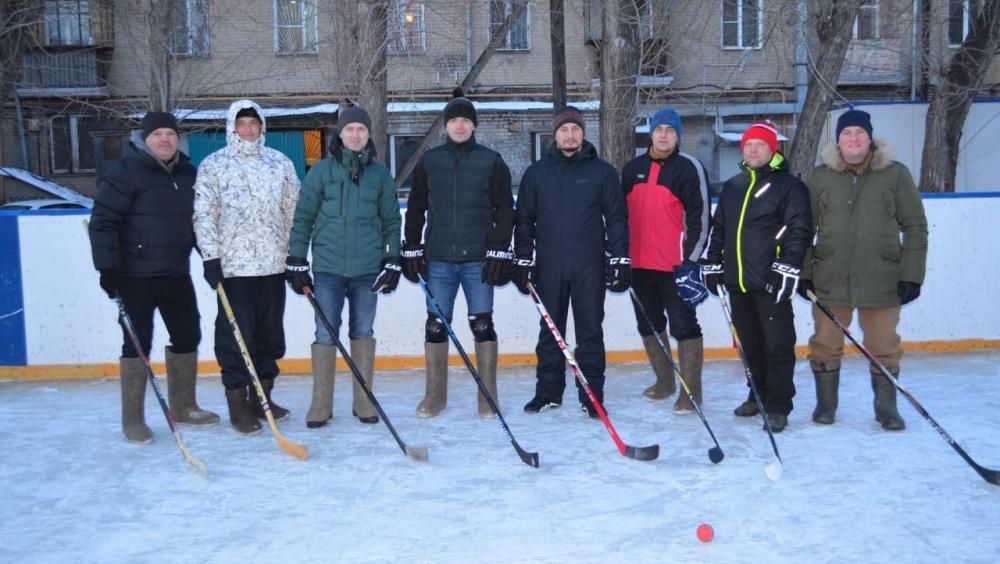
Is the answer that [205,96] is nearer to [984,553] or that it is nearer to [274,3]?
[274,3]

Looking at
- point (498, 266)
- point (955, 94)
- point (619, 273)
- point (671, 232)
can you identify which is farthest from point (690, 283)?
point (955, 94)

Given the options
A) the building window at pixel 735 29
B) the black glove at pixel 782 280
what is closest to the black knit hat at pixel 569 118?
the black glove at pixel 782 280

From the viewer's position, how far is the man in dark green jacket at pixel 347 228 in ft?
15.1

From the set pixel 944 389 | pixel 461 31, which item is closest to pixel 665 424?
pixel 944 389

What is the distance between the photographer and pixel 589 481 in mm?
3902

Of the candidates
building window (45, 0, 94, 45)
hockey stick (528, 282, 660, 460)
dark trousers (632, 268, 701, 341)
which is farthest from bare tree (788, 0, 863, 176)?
building window (45, 0, 94, 45)

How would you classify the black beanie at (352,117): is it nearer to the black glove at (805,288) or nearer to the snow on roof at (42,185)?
the black glove at (805,288)

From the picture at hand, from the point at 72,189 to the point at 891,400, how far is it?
15232 millimetres

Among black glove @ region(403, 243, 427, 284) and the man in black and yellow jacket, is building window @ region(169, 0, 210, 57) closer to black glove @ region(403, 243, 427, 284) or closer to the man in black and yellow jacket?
black glove @ region(403, 243, 427, 284)

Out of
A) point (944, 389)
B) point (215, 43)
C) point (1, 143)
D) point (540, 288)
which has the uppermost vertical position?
point (215, 43)

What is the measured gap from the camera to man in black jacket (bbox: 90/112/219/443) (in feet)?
14.3

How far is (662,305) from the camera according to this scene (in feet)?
16.8

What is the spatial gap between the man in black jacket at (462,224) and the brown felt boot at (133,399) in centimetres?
134

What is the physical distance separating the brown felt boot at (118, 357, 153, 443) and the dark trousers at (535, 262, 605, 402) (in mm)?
1912
